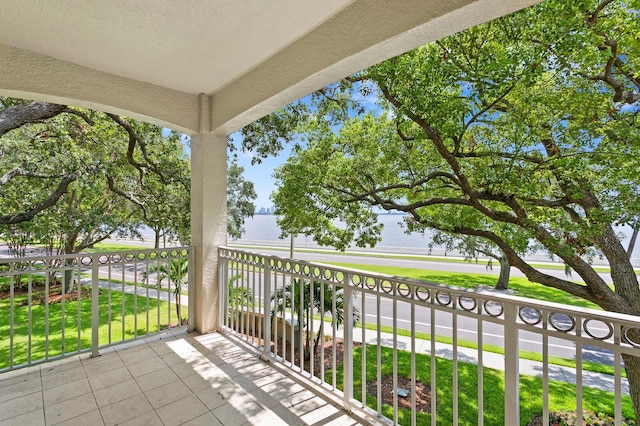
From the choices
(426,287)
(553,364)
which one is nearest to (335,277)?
(426,287)

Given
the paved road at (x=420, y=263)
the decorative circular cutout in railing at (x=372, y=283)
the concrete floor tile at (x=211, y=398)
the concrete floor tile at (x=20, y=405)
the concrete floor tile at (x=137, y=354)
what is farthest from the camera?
the paved road at (x=420, y=263)

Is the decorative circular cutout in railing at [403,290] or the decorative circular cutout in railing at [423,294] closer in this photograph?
the decorative circular cutout in railing at [423,294]

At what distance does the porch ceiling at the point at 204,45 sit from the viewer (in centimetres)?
191

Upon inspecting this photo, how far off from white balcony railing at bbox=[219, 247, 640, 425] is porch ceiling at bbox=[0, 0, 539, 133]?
1.59m

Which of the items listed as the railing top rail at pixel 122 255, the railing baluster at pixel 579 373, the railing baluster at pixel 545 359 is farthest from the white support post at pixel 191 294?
the railing baluster at pixel 579 373

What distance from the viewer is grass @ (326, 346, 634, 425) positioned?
14.0 ft

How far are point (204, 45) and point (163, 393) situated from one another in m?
3.03

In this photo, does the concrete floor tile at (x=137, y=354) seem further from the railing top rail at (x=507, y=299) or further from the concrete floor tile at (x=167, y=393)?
the railing top rail at (x=507, y=299)

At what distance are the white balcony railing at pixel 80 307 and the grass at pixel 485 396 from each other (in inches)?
130

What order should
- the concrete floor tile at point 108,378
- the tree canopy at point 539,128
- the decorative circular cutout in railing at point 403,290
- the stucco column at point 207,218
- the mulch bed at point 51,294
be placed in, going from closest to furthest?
1. the decorative circular cutout in railing at point 403,290
2. the concrete floor tile at point 108,378
3. the tree canopy at point 539,128
4. the stucco column at point 207,218
5. the mulch bed at point 51,294

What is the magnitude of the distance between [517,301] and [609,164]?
3.22 metres

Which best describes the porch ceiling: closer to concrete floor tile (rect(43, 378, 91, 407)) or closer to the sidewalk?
concrete floor tile (rect(43, 378, 91, 407))

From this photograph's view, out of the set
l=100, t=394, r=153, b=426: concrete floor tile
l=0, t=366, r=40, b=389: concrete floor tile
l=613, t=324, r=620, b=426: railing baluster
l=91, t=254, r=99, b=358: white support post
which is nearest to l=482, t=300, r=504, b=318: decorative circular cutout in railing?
l=613, t=324, r=620, b=426: railing baluster

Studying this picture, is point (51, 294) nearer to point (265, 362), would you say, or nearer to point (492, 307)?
point (265, 362)
